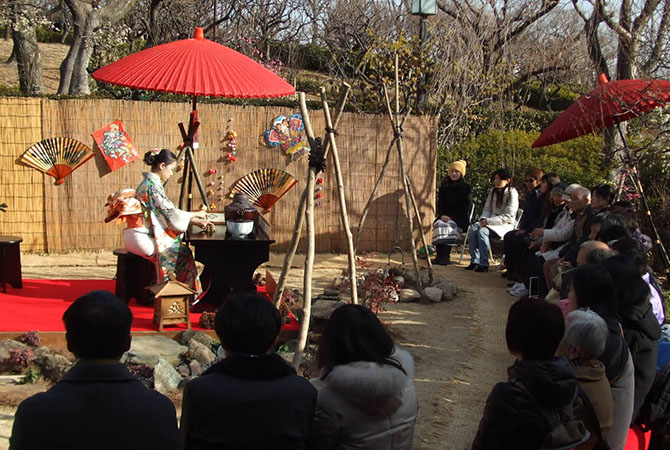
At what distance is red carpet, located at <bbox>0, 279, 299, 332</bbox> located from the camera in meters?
6.11

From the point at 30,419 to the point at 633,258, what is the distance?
3.54 m

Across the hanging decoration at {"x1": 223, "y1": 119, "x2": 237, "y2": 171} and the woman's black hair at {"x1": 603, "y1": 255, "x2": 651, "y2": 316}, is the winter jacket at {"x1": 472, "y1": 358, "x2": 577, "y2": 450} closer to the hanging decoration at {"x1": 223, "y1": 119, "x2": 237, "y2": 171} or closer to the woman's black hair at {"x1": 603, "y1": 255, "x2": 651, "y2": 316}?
the woman's black hair at {"x1": 603, "y1": 255, "x2": 651, "y2": 316}

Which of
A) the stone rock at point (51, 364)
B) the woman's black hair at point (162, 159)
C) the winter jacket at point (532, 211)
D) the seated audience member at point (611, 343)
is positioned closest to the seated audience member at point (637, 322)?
the seated audience member at point (611, 343)

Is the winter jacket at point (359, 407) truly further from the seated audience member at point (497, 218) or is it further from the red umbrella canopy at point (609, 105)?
the seated audience member at point (497, 218)

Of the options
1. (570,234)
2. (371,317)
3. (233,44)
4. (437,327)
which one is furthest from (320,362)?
(233,44)

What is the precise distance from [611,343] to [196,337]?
11.1ft

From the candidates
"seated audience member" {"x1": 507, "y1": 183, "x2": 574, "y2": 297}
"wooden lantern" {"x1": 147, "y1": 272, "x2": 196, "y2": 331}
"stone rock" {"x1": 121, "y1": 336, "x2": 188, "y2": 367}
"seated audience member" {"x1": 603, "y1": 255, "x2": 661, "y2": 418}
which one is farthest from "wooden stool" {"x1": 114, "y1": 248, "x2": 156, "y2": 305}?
"seated audience member" {"x1": 603, "y1": 255, "x2": 661, "y2": 418}

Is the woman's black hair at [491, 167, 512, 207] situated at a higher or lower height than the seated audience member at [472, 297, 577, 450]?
higher

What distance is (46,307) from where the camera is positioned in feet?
22.1

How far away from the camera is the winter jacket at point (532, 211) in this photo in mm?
8664

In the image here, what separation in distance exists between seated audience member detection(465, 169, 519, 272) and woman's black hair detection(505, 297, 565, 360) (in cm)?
658

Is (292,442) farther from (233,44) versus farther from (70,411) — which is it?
A: (233,44)

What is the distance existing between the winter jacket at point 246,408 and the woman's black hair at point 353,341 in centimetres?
17

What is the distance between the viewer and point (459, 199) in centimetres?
992
